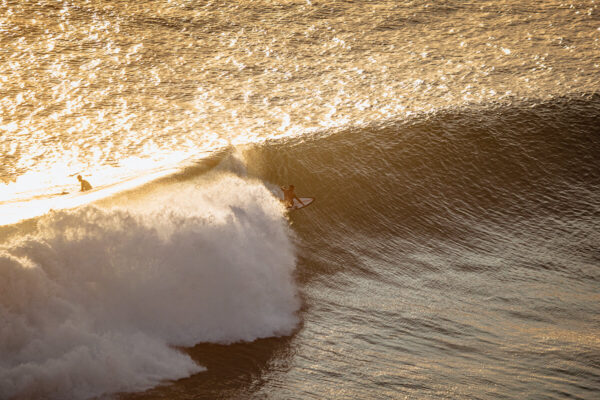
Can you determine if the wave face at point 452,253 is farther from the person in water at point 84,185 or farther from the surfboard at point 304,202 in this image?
the person in water at point 84,185

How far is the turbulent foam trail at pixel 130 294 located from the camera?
5.98m

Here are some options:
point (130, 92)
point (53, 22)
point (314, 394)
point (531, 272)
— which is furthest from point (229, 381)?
point (53, 22)

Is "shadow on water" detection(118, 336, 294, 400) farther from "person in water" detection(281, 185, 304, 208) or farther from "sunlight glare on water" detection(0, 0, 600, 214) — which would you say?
"sunlight glare on water" detection(0, 0, 600, 214)

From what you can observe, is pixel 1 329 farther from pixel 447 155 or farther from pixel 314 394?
pixel 447 155

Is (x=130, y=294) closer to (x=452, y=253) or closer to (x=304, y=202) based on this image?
(x=304, y=202)

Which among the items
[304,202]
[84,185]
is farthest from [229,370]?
[84,185]

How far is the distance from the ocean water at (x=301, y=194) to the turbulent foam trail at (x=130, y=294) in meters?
0.03

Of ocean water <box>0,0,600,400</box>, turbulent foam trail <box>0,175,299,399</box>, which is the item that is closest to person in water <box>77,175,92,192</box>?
ocean water <box>0,0,600,400</box>

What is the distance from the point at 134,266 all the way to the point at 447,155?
7.67m

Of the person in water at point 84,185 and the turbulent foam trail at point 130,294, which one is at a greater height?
the person in water at point 84,185

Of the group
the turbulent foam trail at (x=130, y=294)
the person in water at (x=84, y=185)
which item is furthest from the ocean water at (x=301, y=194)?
the person in water at (x=84, y=185)

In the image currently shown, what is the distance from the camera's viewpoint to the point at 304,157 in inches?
480

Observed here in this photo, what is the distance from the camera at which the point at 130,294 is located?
709cm

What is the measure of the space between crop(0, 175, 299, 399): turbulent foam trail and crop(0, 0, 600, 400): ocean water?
26mm
